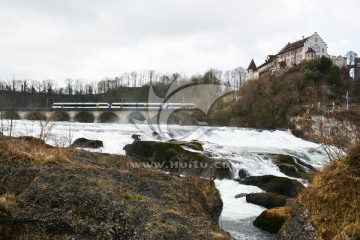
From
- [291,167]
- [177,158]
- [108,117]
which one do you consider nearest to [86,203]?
[177,158]

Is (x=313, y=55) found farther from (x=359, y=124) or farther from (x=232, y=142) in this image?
(x=359, y=124)

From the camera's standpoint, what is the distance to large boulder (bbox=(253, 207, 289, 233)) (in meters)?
9.07

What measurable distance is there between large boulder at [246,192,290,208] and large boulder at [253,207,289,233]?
5.92 feet

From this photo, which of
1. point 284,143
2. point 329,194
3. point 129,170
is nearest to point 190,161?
point 129,170

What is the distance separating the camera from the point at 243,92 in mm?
A: 54062

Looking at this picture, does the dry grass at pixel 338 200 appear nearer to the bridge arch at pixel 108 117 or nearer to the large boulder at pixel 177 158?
the large boulder at pixel 177 158

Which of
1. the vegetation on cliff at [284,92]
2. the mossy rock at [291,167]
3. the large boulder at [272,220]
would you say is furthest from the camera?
the vegetation on cliff at [284,92]

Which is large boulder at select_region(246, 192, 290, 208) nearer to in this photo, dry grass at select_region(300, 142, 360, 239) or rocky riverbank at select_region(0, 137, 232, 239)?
rocky riverbank at select_region(0, 137, 232, 239)

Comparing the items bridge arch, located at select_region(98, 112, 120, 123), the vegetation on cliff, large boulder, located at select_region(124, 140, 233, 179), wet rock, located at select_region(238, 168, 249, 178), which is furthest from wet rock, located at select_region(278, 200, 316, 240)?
bridge arch, located at select_region(98, 112, 120, 123)

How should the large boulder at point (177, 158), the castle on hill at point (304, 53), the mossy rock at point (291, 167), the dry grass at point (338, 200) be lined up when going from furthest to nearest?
the castle on hill at point (304, 53), the mossy rock at point (291, 167), the large boulder at point (177, 158), the dry grass at point (338, 200)

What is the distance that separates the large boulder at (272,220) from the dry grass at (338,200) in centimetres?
350

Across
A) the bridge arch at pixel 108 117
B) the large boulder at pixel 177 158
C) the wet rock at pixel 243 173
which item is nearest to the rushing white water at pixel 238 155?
the wet rock at pixel 243 173

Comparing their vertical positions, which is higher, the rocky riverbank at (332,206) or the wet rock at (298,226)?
the rocky riverbank at (332,206)

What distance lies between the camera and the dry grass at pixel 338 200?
480 cm
